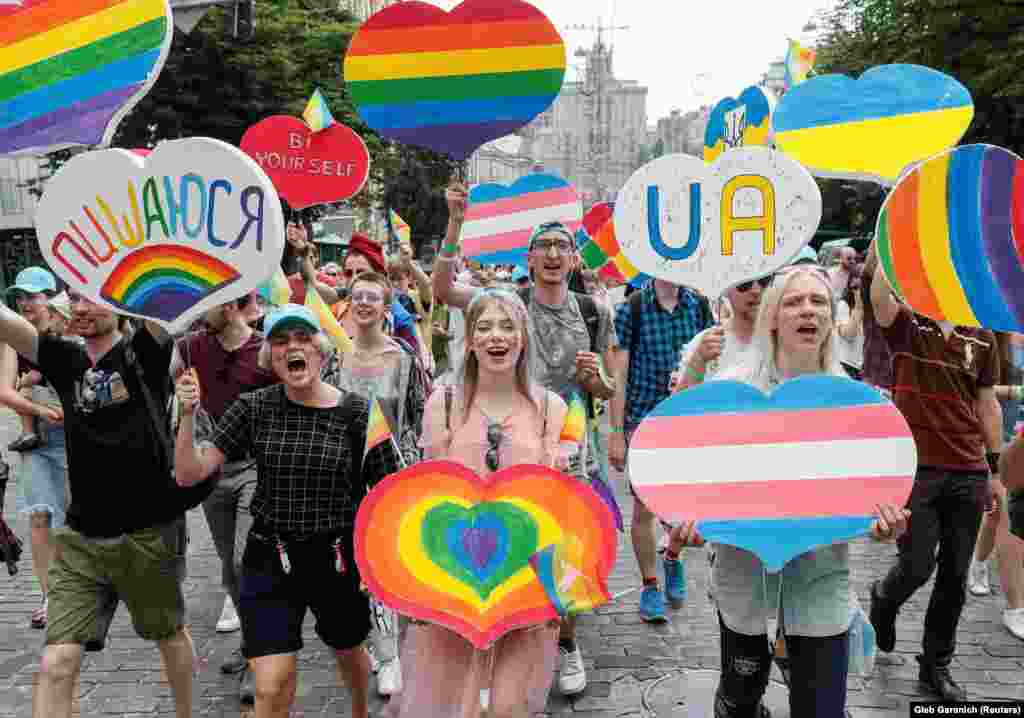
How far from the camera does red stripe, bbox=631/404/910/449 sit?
8.76 feet

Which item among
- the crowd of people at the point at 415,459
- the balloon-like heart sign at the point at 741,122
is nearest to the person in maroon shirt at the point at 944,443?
the crowd of people at the point at 415,459

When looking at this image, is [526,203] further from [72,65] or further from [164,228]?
[164,228]

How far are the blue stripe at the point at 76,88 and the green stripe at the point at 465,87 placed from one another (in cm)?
107

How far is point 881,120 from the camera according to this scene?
4.49 metres

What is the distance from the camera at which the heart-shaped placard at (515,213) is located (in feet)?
18.8

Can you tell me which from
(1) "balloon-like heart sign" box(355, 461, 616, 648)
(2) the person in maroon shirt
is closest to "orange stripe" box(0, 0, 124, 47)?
(1) "balloon-like heart sign" box(355, 461, 616, 648)

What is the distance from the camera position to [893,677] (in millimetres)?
4156

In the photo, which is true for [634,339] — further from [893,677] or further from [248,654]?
[248,654]

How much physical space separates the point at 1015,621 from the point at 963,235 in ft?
8.55

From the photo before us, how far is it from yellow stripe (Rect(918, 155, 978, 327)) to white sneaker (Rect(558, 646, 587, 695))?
2.21 m

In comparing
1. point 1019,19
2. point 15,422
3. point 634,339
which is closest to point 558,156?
point 1019,19

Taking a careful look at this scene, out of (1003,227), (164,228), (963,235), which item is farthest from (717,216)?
(164,228)

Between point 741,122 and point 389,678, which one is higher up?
point 741,122

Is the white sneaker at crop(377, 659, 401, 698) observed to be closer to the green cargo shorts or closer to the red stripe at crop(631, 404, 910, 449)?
the green cargo shorts
